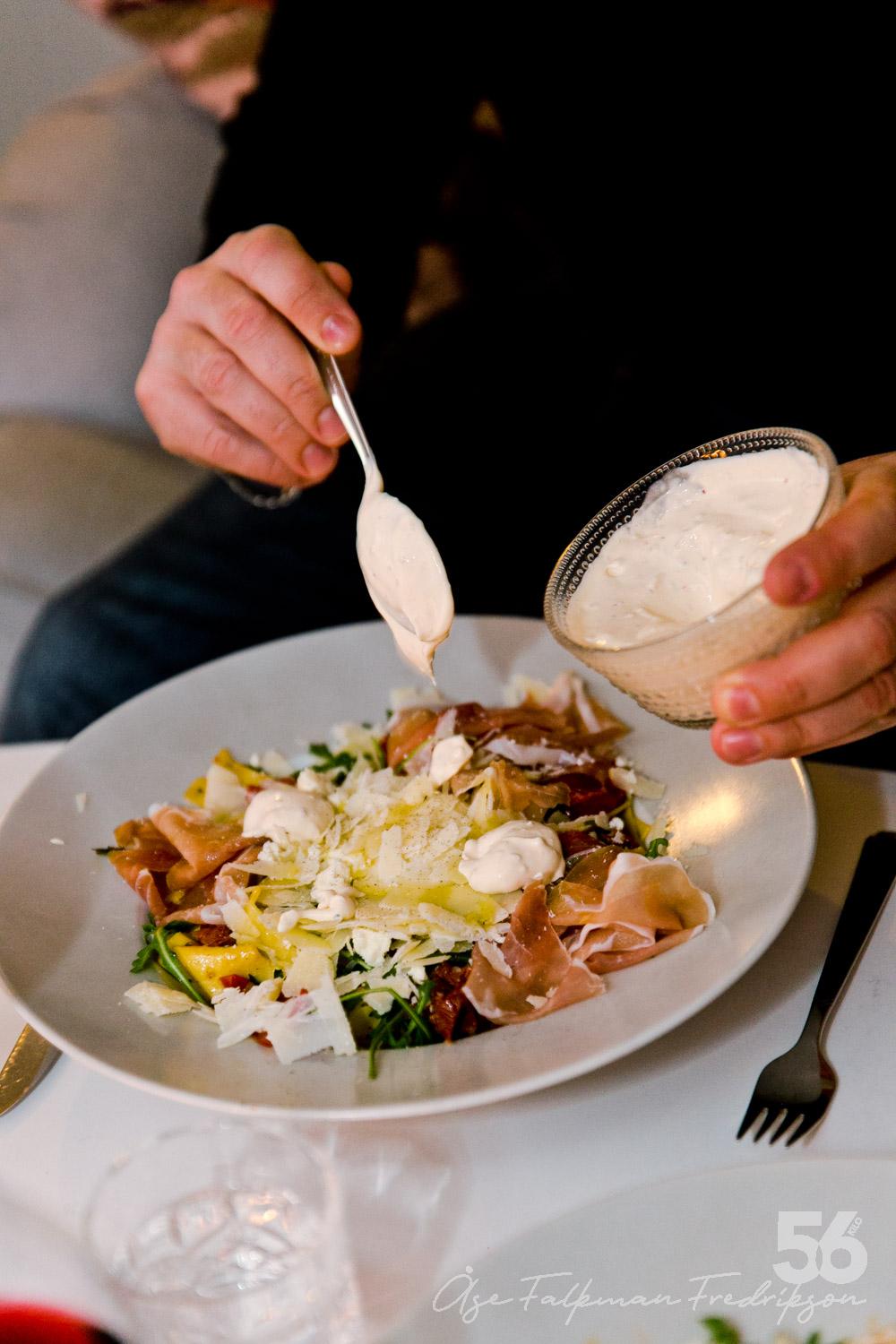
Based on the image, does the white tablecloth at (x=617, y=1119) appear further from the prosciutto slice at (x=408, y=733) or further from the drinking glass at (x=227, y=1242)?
the prosciutto slice at (x=408, y=733)

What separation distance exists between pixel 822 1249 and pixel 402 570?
2.73 ft

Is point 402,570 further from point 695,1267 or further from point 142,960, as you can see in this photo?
point 695,1267

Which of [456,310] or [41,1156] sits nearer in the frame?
[41,1156]

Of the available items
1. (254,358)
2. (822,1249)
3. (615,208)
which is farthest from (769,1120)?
(615,208)

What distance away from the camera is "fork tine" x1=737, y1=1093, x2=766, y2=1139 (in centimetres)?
107

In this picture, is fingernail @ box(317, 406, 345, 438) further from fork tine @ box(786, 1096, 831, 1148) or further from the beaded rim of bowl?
fork tine @ box(786, 1096, 831, 1148)

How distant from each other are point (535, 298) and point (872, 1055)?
108 inches

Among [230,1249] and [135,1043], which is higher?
[230,1249]

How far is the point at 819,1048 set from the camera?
3.74 feet

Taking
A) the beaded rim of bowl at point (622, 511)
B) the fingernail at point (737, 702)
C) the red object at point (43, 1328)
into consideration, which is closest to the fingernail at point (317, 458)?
the beaded rim of bowl at point (622, 511)

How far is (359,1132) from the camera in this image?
3.66ft

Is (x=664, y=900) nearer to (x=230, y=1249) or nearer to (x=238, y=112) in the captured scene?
(x=230, y=1249)

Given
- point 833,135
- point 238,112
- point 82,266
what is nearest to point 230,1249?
point 833,135

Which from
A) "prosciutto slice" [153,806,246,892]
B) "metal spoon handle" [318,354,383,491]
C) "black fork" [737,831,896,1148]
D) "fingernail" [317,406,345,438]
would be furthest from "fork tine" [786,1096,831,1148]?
"fingernail" [317,406,345,438]
